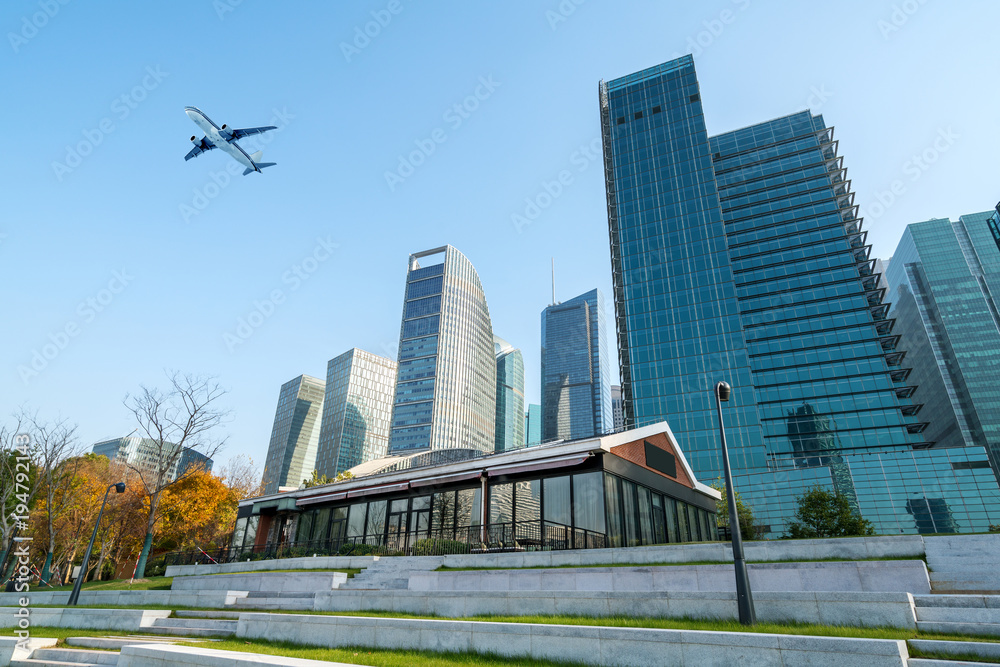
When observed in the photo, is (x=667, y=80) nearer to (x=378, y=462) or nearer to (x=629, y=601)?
(x=378, y=462)

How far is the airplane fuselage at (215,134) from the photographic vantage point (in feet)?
89.0

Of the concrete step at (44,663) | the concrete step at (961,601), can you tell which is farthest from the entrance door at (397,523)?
the concrete step at (961,601)

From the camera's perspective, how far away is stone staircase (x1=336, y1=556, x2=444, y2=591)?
637 inches

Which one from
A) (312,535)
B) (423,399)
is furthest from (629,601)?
(423,399)

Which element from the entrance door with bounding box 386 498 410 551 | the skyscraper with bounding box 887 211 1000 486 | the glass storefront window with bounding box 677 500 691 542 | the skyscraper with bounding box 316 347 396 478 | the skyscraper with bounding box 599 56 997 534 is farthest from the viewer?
the skyscraper with bounding box 316 347 396 478

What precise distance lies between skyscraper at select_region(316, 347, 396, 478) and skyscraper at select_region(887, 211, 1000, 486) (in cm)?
15861

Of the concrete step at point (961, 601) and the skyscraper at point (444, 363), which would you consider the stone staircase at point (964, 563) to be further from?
the skyscraper at point (444, 363)

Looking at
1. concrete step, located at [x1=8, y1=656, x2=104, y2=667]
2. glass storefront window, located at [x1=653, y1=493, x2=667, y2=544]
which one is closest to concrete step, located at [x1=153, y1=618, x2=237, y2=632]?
concrete step, located at [x1=8, y1=656, x2=104, y2=667]

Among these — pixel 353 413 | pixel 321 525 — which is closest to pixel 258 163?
pixel 321 525

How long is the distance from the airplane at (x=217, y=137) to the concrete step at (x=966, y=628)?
3322 cm

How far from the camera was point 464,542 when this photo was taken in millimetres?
21578

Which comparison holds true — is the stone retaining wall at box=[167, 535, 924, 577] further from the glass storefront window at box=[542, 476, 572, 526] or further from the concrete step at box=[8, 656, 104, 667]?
the concrete step at box=[8, 656, 104, 667]

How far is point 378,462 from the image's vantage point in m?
59.9

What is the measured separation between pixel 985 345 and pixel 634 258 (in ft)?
328
